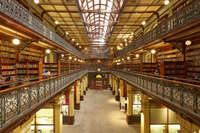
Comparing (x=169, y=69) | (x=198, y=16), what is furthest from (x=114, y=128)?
(x=198, y=16)

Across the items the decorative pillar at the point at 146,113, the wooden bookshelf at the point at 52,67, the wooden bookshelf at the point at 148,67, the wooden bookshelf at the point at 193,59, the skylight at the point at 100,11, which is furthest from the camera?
the skylight at the point at 100,11

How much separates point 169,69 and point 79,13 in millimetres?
8130

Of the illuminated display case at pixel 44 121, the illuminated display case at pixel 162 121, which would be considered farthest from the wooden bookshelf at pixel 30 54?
the illuminated display case at pixel 162 121

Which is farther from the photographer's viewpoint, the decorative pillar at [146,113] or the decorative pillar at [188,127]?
the decorative pillar at [146,113]

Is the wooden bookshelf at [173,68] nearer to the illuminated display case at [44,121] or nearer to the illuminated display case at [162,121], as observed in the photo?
the illuminated display case at [162,121]

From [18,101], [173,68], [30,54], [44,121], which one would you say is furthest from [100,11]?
[18,101]

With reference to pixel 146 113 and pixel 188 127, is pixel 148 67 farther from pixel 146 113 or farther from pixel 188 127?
pixel 188 127

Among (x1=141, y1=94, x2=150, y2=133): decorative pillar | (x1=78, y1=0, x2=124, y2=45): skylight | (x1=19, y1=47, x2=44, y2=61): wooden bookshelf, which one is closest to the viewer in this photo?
(x1=141, y1=94, x2=150, y2=133): decorative pillar

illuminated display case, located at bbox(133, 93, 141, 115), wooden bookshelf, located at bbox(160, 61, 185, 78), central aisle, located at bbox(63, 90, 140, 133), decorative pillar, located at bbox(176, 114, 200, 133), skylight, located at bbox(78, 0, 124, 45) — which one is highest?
skylight, located at bbox(78, 0, 124, 45)

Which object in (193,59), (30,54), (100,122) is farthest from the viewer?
(100,122)

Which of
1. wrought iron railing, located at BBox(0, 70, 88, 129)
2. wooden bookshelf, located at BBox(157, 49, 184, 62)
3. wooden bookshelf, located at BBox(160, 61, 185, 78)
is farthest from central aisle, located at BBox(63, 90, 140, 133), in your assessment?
wrought iron railing, located at BBox(0, 70, 88, 129)

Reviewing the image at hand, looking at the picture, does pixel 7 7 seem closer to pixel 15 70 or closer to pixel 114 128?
pixel 15 70

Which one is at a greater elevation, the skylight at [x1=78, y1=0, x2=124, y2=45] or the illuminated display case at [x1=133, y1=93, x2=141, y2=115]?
the skylight at [x1=78, y1=0, x2=124, y2=45]

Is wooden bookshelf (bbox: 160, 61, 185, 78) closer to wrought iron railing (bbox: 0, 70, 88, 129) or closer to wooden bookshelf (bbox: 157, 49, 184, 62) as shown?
wooden bookshelf (bbox: 157, 49, 184, 62)
